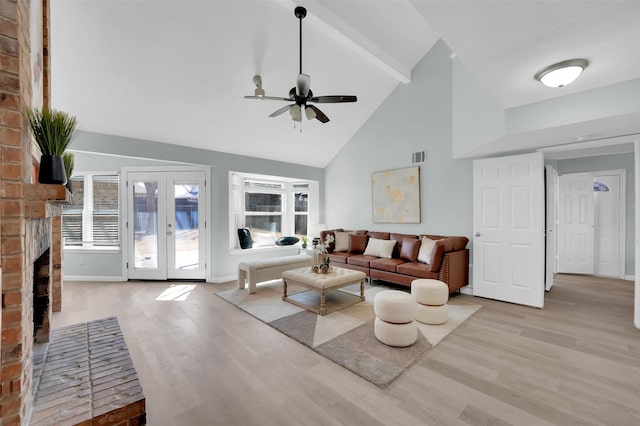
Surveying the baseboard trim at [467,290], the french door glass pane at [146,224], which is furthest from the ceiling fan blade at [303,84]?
the baseboard trim at [467,290]

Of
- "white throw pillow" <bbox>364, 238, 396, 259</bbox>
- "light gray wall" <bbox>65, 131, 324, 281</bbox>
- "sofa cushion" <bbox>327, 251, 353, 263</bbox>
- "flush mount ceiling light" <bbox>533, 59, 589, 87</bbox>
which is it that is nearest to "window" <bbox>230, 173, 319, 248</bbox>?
"light gray wall" <bbox>65, 131, 324, 281</bbox>

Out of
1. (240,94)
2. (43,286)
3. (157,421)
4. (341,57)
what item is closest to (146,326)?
(43,286)

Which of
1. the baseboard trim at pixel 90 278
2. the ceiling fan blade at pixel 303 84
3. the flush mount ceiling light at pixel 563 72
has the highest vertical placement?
the ceiling fan blade at pixel 303 84

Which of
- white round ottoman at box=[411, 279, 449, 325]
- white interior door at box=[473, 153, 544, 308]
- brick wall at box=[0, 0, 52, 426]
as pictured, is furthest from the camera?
white interior door at box=[473, 153, 544, 308]

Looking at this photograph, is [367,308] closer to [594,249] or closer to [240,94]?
[240,94]

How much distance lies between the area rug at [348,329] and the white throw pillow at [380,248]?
0.83m

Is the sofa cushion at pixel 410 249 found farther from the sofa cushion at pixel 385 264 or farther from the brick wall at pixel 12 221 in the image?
the brick wall at pixel 12 221

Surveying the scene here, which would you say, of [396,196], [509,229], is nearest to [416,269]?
[509,229]

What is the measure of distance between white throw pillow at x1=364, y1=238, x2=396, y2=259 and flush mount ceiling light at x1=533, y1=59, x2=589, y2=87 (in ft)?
10.9

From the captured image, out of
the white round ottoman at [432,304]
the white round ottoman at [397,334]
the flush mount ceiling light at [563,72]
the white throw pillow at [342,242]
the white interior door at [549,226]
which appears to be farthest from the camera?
the white throw pillow at [342,242]

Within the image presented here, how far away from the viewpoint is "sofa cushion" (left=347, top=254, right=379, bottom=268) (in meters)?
4.95

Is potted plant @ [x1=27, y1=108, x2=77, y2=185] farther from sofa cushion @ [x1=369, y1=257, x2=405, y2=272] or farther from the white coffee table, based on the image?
sofa cushion @ [x1=369, y1=257, x2=405, y2=272]

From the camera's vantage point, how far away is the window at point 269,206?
238 inches

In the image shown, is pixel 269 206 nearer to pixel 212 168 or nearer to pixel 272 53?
pixel 212 168
